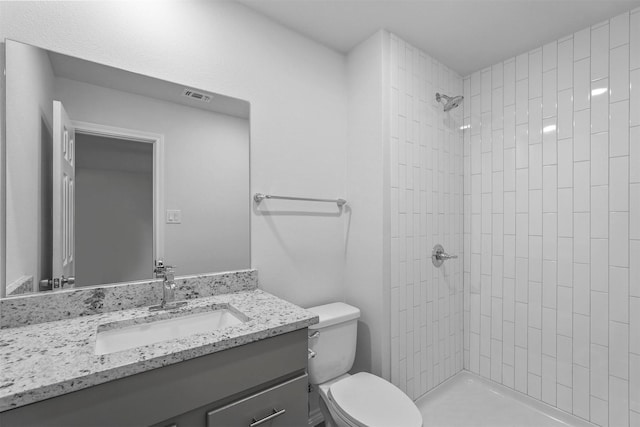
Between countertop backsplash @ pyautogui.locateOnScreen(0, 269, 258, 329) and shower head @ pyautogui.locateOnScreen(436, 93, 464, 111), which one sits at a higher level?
shower head @ pyautogui.locateOnScreen(436, 93, 464, 111)

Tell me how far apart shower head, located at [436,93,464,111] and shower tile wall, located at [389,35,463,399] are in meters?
0.04

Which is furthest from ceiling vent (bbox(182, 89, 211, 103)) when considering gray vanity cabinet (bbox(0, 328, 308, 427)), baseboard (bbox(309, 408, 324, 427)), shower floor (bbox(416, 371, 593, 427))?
shower floor (bbox(416, 371, 593, 427))

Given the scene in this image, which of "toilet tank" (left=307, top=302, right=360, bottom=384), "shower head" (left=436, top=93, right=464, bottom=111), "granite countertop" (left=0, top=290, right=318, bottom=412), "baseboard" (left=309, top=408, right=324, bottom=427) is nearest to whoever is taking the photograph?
"granite countertop" (left=0, top=290, right=318, bottom=412)

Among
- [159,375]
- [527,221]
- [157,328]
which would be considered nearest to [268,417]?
[159,375]

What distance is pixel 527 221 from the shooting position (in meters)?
1.98

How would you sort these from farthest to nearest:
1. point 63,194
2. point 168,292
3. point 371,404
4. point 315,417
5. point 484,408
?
point 484,408, point 315,417, point 371,404, point 168,292, point 63,194

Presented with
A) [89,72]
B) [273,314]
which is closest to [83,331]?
[273,314]

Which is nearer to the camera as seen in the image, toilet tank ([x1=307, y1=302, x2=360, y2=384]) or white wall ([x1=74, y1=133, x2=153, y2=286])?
white wall ([x1=74, y1=133, x2=153, y2=286])

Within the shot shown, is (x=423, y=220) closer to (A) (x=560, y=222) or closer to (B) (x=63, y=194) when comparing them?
(A) (x=560, y=222)

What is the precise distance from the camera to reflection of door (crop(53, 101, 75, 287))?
1.11 meters

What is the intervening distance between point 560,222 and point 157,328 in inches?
87.4

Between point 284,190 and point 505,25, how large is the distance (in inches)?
61.6

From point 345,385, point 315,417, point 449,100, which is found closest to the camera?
point 345,385

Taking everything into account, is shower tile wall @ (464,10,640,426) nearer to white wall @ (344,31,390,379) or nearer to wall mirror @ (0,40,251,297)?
white wall @ (344,31,390,379)
